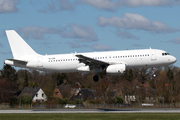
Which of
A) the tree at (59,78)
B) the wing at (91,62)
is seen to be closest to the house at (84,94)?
the tree at (59,78)

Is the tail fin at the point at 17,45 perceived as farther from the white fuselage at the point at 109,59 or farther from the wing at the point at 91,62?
the wing at the point at 91,62

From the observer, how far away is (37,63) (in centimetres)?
5122

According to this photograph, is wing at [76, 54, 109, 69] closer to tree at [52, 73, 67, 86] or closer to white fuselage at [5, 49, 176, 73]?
white fuselage at [5, 49, 176, 73]

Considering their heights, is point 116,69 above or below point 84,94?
above

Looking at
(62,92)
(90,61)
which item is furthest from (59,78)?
(90,61)

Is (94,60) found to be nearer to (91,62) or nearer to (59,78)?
(91,62)

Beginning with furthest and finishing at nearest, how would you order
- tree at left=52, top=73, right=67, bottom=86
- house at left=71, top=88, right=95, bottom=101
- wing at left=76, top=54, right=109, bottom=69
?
1. tree at left=52, top=73, right=67, bottom=86
2. house at left=71, top=88, right=95, bottom=101
3. wing at left=76, top=54, right=109, bottom=69

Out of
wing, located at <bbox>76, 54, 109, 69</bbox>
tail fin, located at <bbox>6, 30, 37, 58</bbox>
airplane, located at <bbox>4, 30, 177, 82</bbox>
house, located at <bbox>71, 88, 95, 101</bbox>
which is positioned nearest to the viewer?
wing, located at <bbox>76, 54, 109, 69</bbox>

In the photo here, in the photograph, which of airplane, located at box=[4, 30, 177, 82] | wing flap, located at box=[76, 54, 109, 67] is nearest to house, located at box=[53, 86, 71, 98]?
airplane, located at box=[4, 30, 177, 82]

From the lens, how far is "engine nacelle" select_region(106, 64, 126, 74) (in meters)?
46.8

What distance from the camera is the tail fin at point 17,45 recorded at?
53500 millimetres

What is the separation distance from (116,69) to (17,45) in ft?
65.0

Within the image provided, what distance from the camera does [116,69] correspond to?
155 ft

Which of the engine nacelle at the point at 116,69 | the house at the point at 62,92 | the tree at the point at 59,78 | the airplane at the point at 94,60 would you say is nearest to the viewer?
the engine nacelle at the point at 116,69
